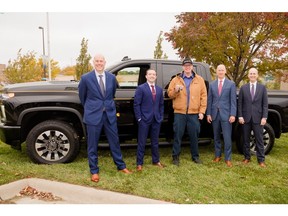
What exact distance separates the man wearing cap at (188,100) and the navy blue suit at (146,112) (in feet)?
0.95

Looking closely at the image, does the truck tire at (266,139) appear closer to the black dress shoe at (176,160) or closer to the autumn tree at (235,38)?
the black dress shoe at (176,160)

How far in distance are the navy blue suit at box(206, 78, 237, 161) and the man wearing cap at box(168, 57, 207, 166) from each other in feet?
0.74

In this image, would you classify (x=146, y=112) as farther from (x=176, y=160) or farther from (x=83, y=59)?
(x=83, y=59)

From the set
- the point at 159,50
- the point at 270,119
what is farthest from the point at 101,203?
the point at 159,50

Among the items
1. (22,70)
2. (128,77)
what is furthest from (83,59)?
(128,77)

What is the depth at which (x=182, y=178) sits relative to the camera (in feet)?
15.2

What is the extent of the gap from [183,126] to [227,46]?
633 centimetres

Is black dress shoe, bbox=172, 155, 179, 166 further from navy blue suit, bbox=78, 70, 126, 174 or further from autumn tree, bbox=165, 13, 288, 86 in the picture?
autumn tree, bbox=165, 13, 288, 86

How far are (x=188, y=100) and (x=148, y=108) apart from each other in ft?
2.45

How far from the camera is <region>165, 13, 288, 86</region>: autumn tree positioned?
32.6 ft

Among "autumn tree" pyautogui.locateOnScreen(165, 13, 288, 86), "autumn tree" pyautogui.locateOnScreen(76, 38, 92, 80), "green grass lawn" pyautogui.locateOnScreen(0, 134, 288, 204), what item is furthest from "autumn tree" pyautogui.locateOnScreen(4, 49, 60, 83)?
"green grass lawn" pyautogui.locateOnScreen(0, 134, 288, 204)

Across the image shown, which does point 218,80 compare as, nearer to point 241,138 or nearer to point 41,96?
point 241,138

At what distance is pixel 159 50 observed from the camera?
61.8ft

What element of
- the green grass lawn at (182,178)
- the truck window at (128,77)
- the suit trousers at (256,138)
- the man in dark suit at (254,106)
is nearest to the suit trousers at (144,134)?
the green grass lawn at (182,178)
